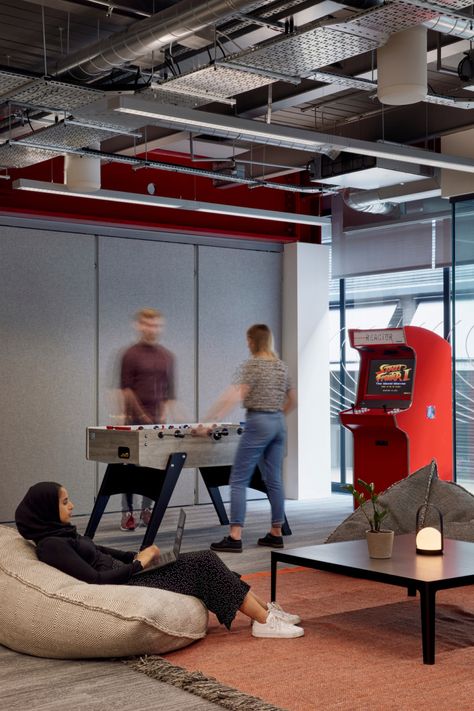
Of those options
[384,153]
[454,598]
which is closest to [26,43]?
[384,153]

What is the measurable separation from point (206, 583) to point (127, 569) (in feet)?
1.21

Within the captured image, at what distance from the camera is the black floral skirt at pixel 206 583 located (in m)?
4.58

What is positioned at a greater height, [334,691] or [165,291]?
[165,291]

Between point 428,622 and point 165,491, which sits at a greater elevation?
point 165,491

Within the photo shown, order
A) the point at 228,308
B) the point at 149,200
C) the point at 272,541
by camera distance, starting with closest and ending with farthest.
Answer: the point at 272,541, the point at 149,200, the point at 228,308

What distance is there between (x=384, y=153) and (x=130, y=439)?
8.79 ft

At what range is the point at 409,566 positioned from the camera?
4.62m

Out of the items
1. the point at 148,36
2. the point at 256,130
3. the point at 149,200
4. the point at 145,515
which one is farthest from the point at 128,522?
the point at 148,36

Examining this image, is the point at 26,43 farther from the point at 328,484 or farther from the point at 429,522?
the point at 328,484

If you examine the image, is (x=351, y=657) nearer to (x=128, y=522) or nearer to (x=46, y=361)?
(x=128, y=522)

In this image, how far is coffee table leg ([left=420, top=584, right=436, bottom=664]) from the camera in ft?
13.8

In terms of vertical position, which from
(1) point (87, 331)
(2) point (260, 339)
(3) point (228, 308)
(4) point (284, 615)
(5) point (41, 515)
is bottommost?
(4) point (284, 615)

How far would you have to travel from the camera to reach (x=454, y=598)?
5.59 m

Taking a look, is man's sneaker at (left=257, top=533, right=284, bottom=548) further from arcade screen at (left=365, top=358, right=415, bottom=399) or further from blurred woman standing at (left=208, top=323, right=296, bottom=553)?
arcade screen at (left=365, top=358, right=415, bottom=399)
